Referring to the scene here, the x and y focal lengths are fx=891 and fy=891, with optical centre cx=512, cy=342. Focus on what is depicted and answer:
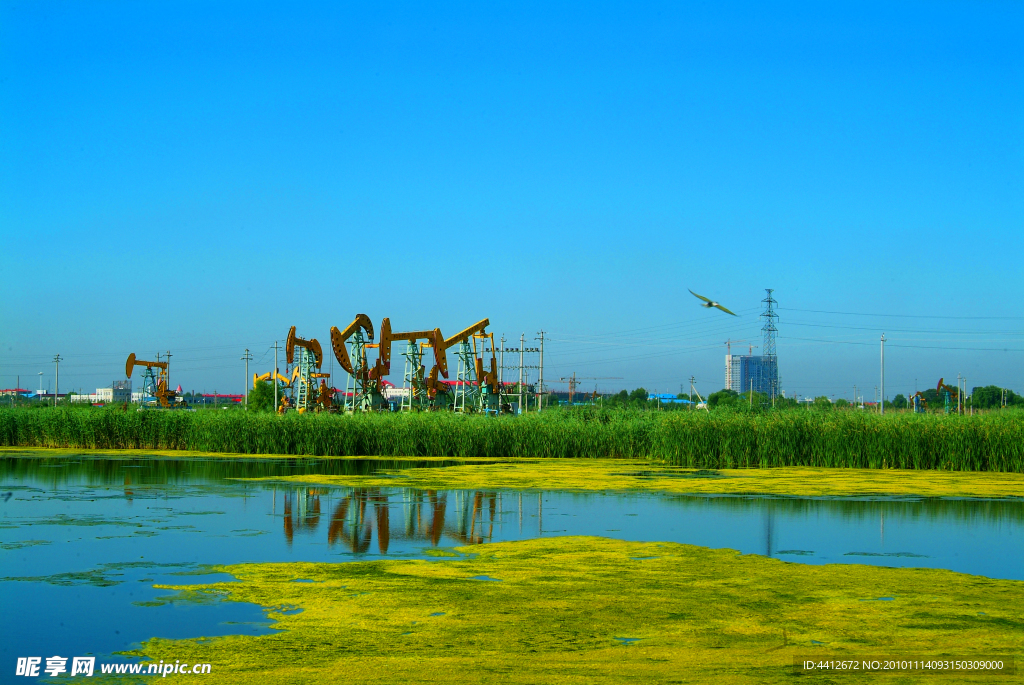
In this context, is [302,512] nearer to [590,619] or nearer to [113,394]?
[590,619]

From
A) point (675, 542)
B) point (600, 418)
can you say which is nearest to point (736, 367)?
point (600, 418)

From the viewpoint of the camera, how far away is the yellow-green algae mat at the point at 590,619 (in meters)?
5.82

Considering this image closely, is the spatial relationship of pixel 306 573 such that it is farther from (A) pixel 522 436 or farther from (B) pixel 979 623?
(A) pixel 522 436

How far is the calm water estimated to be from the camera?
7.12 metres

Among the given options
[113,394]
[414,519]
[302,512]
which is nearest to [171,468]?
[302,512]

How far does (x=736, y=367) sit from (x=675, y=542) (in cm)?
18199

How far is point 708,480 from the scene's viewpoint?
19.0 metres

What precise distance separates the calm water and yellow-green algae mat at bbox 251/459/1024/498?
3.72ft

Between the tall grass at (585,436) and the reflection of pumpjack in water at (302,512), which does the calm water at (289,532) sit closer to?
the reflection of pumpjack in water at (302,512)

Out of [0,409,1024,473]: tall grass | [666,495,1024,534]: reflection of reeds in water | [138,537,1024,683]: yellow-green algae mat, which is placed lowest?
[666,495,1024,534]: reflection of reeds in water

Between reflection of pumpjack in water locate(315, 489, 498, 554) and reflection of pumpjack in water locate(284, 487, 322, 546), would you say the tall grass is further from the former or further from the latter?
reflection of pumpjack in water locate(284, 487, 322, 546)

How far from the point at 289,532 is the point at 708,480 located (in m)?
10.3

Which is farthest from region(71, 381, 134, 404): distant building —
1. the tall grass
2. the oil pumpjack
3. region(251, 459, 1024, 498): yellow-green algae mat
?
region(251, 459, 1024, 498): yellow-green algae mat

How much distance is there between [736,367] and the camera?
187 meters
